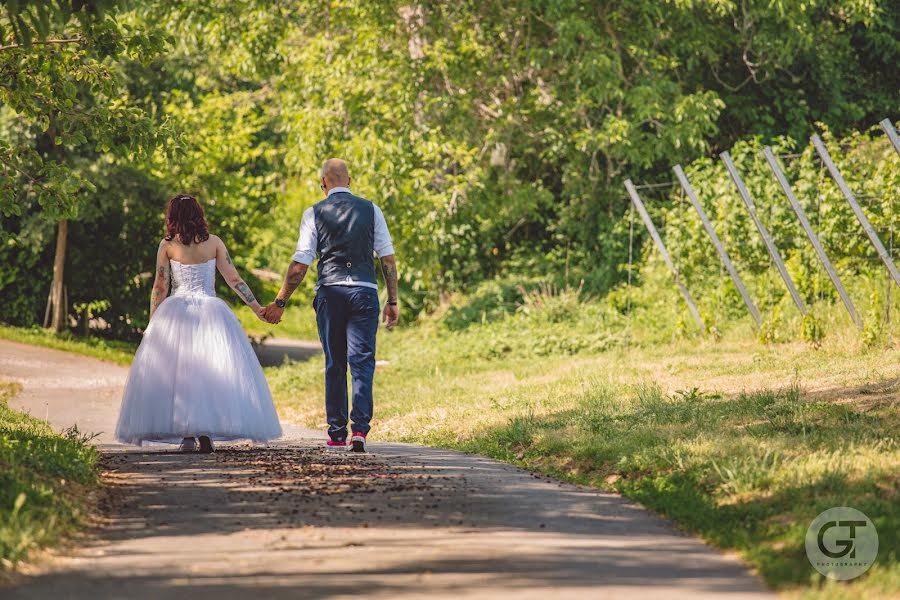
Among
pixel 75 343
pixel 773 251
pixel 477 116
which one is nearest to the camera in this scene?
pixel 773 251

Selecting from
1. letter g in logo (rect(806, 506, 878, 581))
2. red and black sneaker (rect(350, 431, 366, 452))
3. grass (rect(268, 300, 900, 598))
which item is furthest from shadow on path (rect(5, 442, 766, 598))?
red and black sneaker (rect(350, 431, 366, 452))

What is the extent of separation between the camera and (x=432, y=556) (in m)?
5.61

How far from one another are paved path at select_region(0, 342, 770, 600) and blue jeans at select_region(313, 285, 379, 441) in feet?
2.80

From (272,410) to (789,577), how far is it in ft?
17.9

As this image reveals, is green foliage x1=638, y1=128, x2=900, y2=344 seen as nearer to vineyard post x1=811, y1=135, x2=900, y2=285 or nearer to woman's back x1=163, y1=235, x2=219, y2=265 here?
vineyard post x1=811, y1=135, x2=900, y2=285

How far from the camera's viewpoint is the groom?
9.73 meters

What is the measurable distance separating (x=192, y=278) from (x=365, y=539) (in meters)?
4.60

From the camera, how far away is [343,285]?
9.74 meters

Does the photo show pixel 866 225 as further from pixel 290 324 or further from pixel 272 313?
pixel 290 324

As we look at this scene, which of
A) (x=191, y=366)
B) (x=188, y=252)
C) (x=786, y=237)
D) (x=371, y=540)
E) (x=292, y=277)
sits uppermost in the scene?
(x=786, y=237)

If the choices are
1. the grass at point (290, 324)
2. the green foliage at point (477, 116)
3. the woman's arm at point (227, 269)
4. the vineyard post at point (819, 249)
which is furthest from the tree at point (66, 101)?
the grass at point (290, 324)

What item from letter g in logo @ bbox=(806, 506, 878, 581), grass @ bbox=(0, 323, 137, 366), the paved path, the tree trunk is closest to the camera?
the paved path

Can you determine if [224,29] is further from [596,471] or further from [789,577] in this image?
[789,577]

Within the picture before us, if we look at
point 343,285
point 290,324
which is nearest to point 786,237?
point 343,285
